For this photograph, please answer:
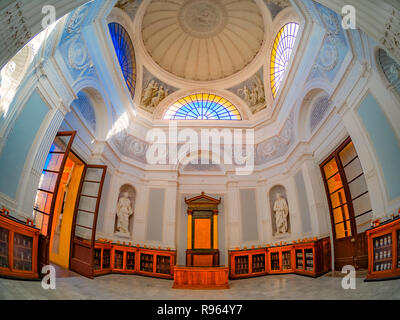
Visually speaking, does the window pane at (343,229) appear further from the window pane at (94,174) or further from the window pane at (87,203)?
the window pane at (94,174)

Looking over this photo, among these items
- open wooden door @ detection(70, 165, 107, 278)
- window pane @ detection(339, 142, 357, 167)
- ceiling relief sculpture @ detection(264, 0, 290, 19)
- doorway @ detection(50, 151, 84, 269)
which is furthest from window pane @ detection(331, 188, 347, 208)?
doorway @ detection(50, 151, 84, 269)

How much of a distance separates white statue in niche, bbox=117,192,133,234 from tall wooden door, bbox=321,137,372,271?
10265 millimetres

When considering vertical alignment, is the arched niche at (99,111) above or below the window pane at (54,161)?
above

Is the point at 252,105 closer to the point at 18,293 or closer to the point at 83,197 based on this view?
the point at 83,197

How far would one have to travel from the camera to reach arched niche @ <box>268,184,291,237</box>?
13871mm

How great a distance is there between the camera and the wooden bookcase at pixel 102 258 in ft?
37.2

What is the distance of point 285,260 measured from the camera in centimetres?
1270

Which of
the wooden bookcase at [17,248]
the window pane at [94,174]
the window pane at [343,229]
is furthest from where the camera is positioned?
the window pane at [94,174]

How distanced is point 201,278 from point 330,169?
7482 mm

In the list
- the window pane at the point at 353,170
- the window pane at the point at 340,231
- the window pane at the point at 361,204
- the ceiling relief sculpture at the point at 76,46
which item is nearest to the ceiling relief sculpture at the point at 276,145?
the window pane at the point at 353,170

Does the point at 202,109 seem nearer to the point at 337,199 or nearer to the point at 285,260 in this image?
the point at 337,199

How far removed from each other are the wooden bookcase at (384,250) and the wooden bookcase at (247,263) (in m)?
6.80

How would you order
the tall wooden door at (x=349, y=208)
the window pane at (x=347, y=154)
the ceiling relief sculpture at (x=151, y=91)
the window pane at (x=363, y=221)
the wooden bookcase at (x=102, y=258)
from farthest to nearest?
the ceiling relief sculpture at (x=151, y=91) < the wooden bookcase at (x=102, y=258) < the window pane at (x=347, y=154) < the window pane at (x=363, y=221) < the tall wooden door at (x=349, y=208)

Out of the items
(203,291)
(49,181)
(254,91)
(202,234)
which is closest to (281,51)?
(254,91)
